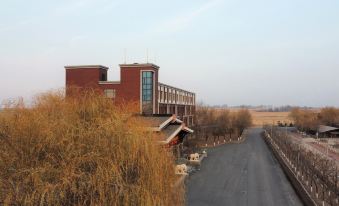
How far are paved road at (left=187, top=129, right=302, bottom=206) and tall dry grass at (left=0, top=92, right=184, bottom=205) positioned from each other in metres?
12.8

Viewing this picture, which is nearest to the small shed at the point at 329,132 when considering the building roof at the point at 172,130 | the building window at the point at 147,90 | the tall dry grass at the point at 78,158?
the building window at the point at 147,90

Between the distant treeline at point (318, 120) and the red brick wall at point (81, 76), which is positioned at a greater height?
the red brick wall at point (81, 76)

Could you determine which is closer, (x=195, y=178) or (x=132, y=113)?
(x=132, y=113)

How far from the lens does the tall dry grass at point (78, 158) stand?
30.9 ft

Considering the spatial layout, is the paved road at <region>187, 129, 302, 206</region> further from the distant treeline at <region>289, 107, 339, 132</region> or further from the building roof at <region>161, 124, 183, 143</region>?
the distant treeline at <region>289, 107, 339, 132</region>

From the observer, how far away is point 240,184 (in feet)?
95.9

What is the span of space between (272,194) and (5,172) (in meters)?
19.7

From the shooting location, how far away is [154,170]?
1089cm

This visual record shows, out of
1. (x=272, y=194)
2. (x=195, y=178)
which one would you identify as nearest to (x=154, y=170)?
(x=272, y=194)

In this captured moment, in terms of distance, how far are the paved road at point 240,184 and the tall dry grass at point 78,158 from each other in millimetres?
12760

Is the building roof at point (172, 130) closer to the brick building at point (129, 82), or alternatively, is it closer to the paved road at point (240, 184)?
the paved road at point (240, 184)

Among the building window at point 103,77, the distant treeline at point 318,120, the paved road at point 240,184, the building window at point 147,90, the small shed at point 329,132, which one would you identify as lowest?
the paved road at point 240,184

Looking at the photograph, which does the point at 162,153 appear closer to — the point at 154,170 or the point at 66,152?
the point at 154,170

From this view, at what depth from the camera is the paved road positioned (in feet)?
78.7
